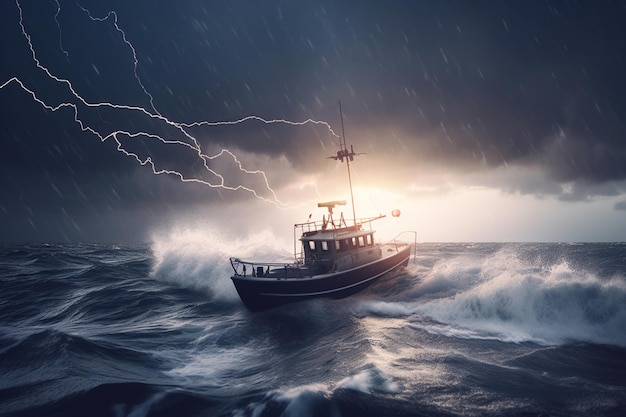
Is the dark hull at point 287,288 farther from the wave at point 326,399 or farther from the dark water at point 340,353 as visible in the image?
the wave at point 326,399

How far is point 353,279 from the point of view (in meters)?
19.6

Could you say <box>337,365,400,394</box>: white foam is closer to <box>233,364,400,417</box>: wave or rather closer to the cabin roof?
<box>233,364,400,417</box>: wave

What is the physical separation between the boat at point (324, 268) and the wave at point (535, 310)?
9.90ft

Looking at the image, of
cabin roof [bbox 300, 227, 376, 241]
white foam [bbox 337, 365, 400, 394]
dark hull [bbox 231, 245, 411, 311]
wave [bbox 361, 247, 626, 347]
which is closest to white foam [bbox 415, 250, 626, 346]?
wave [bbox 361, 247, 626, 347]

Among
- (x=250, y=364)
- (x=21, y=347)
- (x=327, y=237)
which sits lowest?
(x=250, y=364)

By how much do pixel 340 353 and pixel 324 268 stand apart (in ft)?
28.4

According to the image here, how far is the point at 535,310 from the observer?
1328 cm

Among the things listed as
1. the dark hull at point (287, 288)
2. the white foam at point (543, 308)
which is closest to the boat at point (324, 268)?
the dark hull at point (287, 288)

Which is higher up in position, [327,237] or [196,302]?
[327,237]

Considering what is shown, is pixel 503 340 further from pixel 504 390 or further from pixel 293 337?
pixel 293 337

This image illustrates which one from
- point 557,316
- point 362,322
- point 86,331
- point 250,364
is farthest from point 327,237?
point 86,331

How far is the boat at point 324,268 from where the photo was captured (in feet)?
56.6

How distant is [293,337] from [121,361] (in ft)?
21.6

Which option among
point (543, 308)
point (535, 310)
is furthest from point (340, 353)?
point (543, 308)
